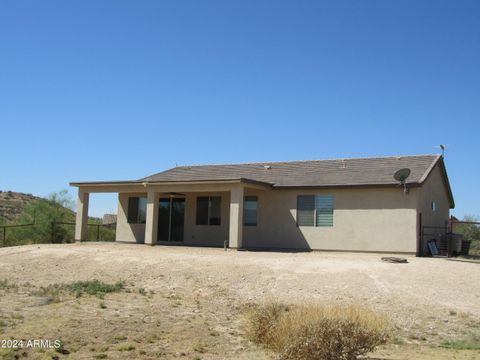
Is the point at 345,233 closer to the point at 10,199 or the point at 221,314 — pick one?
the point at 221,314

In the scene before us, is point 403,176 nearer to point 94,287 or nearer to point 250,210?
point 250,210

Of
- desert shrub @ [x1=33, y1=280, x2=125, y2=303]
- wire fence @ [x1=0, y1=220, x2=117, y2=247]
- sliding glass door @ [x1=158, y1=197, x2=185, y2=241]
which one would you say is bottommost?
desert shrub @ [x1=33, y1=280, x2=125, y2=303]

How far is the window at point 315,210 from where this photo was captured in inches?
934

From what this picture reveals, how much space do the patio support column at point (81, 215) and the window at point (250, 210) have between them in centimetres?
831

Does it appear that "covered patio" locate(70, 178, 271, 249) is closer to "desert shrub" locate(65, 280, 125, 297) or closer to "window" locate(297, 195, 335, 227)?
"window" locate(297, 195, 335, 227)

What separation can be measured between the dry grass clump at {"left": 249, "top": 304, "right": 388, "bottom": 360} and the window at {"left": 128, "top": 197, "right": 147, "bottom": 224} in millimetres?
19600

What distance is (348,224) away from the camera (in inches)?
914

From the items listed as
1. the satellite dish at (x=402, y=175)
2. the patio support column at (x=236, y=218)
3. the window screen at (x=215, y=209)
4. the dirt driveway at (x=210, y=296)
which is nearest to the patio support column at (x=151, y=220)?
the window screen at (x=215, y=209)

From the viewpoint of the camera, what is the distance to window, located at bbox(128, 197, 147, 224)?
94.5ft

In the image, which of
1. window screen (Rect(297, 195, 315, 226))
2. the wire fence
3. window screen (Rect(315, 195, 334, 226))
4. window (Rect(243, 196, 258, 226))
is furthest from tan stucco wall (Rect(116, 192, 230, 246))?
window screen (Rect(315, 195, 334, 226))

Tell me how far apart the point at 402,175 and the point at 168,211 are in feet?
39.4

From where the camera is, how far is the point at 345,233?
23219 millimetres

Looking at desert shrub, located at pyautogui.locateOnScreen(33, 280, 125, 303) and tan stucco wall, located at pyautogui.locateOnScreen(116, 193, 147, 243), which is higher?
tan stucco wall, located at pyautogui.locateOnScreen(116, 193, 147, 243)

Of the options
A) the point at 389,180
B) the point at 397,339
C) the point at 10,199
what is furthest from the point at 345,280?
the point at 10,199
